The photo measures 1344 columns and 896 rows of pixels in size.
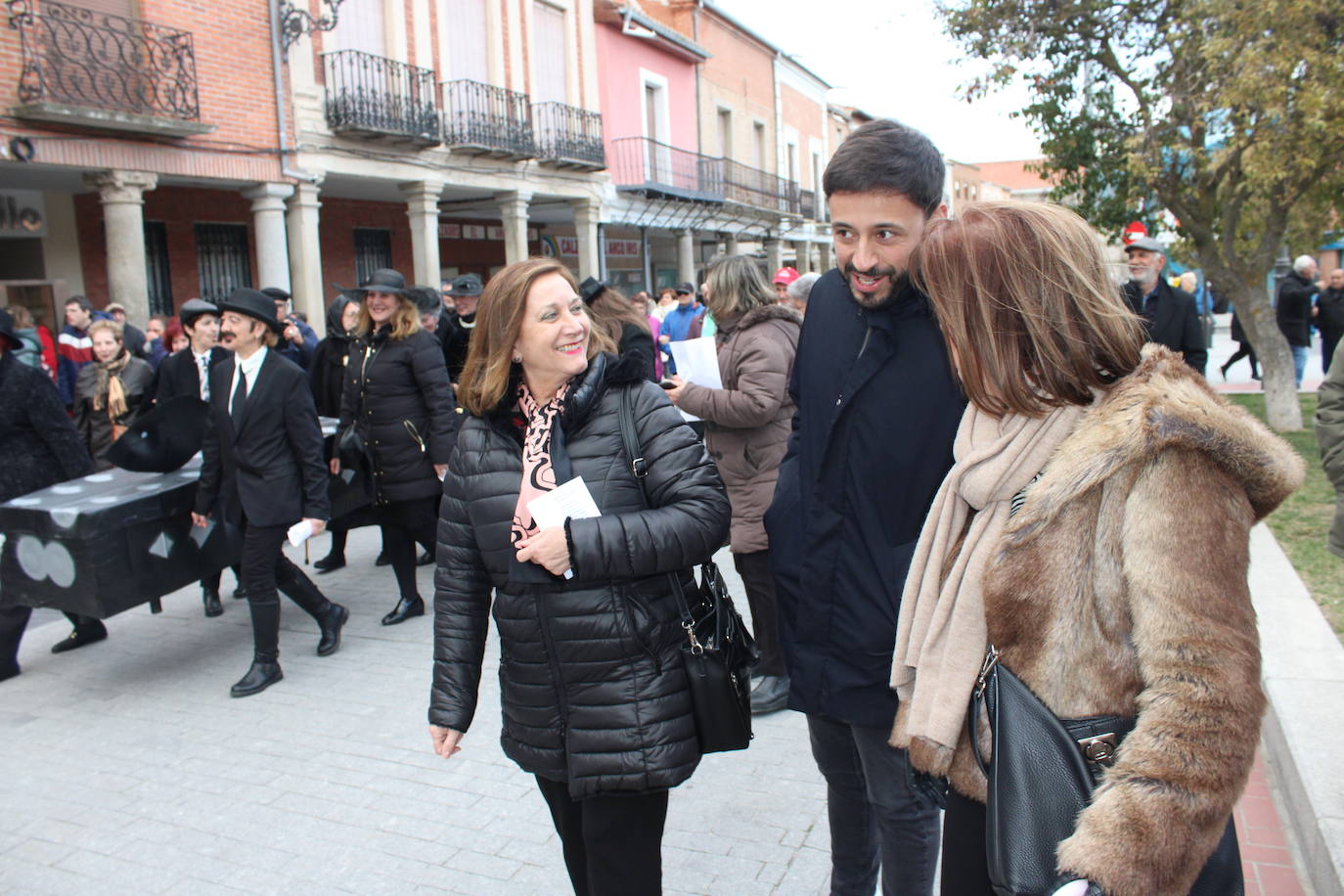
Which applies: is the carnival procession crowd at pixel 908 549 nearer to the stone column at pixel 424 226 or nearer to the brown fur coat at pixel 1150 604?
the brown fur coat at pixel 1150 604

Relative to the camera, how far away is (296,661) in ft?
18.2

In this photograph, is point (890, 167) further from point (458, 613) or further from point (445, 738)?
point (445, 738)

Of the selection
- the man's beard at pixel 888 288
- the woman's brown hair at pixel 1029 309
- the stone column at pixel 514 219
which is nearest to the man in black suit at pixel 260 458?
the man's beard at pixel 888 288

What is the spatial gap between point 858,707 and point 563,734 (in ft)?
2.23

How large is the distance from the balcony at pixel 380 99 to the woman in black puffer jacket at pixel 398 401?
374 inches

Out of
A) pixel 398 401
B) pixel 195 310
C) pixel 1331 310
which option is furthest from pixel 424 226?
pixel 1331 310

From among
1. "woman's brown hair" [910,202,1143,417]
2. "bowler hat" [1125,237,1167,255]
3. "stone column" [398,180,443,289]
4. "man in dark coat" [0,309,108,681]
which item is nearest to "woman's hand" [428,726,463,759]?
"woman's brown hair" [910,202,1143,417]

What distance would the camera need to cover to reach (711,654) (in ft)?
7.75

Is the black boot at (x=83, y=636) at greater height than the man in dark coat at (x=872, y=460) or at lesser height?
lesser

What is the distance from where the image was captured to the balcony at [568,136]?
1878 centimetres

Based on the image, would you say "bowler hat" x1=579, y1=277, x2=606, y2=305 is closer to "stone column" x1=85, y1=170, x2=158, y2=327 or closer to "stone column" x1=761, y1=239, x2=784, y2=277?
"stone column" x1=85, y1=170, x2=158, y2=327

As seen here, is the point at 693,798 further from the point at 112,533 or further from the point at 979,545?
the point at 112,533

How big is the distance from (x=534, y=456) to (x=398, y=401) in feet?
12.2

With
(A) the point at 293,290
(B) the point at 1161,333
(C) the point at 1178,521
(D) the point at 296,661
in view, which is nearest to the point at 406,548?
(D) the point at 296,661
